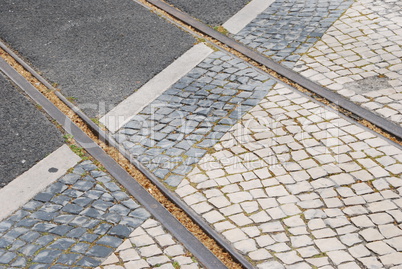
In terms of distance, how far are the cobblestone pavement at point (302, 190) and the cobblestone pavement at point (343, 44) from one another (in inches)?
28.3

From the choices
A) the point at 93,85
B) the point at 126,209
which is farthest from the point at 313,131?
the point at 93,85

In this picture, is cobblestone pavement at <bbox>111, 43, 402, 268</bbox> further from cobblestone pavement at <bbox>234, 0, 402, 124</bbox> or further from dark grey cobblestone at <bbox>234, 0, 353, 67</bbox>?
dark grey cobblestone at <bbox>234, 0, 353, 67</bbox>

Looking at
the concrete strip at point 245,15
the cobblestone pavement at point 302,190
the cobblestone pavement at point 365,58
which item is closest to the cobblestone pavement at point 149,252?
the cobblestone pavement at point 302,190

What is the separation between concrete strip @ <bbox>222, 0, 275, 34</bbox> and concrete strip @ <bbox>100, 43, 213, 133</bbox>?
2.47 feet

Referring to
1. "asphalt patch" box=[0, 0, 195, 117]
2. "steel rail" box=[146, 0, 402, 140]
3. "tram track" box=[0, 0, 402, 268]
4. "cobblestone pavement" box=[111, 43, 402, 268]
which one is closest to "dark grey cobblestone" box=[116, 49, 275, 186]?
"cobblestone pavement" box=[111, 43, 402, 268]

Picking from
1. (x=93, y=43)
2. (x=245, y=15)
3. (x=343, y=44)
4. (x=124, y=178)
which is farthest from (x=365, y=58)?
(x=93, y=43)

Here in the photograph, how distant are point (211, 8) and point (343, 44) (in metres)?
2.56

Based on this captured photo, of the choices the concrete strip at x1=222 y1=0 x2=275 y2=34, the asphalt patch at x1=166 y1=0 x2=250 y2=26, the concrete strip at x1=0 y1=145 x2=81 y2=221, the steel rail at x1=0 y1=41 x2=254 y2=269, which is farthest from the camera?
the asphalt patch at x1=166 y1=0 x2=250 y2=26

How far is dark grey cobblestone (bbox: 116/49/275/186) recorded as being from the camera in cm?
657

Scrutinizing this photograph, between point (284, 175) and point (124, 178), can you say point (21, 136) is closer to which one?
point (124, 178)

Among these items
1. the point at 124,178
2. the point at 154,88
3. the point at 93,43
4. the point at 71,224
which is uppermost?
the point at 93,43

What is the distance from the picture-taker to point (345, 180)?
19.9 ft

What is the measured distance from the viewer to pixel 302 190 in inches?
236

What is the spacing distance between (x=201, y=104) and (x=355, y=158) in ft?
7.42
